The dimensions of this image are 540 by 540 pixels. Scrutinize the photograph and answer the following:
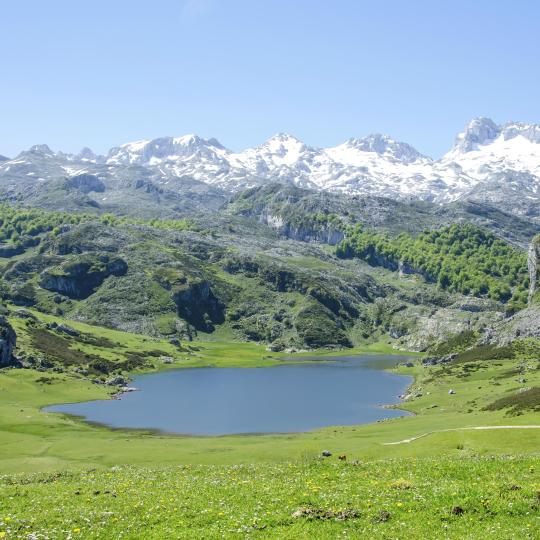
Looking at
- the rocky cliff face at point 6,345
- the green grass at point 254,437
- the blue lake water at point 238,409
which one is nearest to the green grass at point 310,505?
the green grass at point 254,437

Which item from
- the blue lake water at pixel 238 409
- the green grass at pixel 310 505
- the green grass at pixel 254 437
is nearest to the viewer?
the green grass at pixel 310 505

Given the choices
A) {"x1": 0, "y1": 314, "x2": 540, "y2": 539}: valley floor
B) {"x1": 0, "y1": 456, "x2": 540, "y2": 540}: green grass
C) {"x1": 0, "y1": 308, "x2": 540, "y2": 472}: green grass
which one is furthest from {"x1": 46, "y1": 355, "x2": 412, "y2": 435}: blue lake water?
{"x1": 0, "y1": 456, "x2": 540, "y2": 540}: green grass

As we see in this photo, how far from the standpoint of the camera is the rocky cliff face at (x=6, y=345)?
620ft

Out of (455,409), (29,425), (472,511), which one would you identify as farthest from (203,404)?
(472,511)

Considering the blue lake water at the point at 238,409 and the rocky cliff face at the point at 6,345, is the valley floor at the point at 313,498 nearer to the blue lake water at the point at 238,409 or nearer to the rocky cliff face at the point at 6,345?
the blue lake water at the point at 238,409

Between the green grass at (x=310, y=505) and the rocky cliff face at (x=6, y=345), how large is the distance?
165 meters

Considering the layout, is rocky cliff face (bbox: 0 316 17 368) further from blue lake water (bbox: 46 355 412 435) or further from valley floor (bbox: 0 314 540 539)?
valley floor (bbox: 0 314 540 539)

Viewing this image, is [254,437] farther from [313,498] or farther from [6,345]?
[6,345]

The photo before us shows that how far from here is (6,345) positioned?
627 feet

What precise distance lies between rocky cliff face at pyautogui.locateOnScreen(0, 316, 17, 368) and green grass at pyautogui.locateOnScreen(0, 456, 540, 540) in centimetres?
16456

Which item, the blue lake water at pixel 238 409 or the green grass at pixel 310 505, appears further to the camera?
the blue lake water at pixel 238 409

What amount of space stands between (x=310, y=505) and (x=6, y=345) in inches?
7315

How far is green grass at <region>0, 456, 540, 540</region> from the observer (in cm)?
2488

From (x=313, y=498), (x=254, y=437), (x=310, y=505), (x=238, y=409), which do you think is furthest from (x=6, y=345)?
(x=310, y=505)
